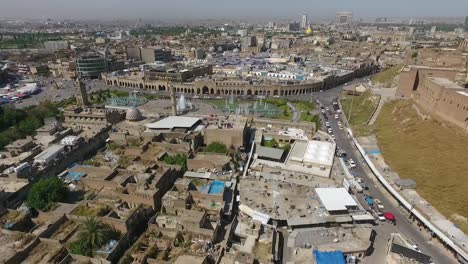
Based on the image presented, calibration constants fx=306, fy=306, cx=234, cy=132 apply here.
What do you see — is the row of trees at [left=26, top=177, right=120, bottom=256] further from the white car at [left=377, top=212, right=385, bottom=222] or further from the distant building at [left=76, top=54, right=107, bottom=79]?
the distant building at [left=76, top=54, right=107, bottom=79]

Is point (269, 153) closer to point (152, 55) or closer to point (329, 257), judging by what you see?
point (329, 257)

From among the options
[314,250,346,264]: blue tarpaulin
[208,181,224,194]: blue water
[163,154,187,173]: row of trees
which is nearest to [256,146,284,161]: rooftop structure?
[208,181,224,194]: blue water

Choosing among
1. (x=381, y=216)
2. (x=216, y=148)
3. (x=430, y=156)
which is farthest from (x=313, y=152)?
(x=430, y=156)

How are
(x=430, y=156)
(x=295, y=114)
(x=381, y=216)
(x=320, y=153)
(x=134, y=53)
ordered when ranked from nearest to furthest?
1. (x=381, y=216)
2. (x=430, y=156)
3. (x=320, y=153)
4. (x=295, y=114)
5. (x=134, y=53)

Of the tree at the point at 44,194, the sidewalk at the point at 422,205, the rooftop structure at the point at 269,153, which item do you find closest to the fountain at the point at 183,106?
the rooftop structure at the point at 269,153

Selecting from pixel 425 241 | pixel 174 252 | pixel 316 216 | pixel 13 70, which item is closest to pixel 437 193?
pixel 425 241
